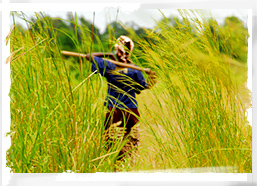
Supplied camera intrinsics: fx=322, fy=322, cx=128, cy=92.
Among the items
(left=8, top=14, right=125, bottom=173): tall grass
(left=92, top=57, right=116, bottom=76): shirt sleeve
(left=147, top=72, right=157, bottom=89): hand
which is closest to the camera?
(left=8, top=14, right=125, bottom=173): tall grass

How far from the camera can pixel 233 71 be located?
1.93 meters

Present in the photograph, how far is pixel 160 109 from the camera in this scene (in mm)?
2018

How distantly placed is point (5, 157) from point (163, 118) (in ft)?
3.09

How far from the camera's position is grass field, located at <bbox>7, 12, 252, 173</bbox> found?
→ 178cm

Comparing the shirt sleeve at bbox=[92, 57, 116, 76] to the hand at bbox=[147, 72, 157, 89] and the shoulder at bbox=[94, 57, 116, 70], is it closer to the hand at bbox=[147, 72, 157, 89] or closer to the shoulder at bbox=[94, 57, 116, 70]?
the shoulder at bbox=[94, 57, 116, 70]

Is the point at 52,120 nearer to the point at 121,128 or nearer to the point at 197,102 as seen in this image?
the point at 121,128

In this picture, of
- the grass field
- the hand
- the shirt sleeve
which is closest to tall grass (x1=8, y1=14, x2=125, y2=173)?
the grass field

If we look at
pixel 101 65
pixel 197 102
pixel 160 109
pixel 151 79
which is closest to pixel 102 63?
pixel 101 65

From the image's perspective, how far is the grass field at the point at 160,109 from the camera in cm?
178

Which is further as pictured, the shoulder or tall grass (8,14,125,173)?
the shoulder

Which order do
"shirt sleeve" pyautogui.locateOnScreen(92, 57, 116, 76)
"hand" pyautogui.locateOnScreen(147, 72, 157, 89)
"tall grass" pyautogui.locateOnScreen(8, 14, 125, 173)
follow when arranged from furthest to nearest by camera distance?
"shirt sleeve" pyautogui.locateOnScreen(92, 57, 116, 76) < "hand" pyautogui.locateOnScreen(147, 72, 157, 89) < "tall grass" pyautogui.locateOnScreen(8, 14, 125, 173)

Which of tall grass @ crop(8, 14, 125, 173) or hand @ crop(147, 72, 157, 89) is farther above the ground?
hand @ crop(147, 72, 157, 89)

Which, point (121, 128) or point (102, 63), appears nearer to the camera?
point (121, 128)

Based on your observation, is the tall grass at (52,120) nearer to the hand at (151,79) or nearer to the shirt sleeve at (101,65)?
the shirt sleeve at (101,65)
